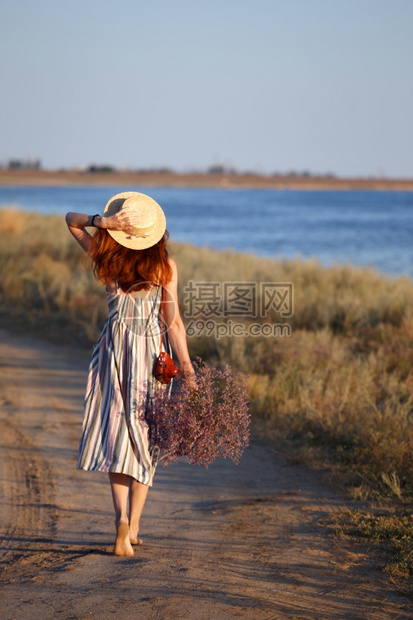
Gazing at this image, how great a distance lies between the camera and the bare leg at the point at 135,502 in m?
3.88

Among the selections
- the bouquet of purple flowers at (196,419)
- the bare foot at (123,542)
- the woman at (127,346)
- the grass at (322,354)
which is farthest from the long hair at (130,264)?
the grass at (322,354)

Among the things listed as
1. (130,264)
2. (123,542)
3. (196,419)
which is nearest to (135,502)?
(123,542)

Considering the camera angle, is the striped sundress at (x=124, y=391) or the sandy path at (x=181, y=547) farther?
the striped sundress at (x=124, y=391)

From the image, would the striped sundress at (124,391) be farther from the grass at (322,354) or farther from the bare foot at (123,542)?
the grass at (322,354)

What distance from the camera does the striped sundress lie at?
148 inches

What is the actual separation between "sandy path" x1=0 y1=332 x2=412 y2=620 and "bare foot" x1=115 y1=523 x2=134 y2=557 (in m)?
0.07

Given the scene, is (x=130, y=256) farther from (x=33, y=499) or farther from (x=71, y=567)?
(x=33, y=499)

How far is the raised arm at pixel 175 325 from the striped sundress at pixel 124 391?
55 millimetres

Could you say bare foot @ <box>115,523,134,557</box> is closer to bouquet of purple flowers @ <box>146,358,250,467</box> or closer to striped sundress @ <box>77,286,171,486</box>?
striped sundress @ <box>77,286,171,486</box>

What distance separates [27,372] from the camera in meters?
8.30

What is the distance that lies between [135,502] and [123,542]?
0.22m

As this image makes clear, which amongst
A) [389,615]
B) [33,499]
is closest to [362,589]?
[389,615]

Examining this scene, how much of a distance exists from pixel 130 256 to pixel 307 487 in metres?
2.41

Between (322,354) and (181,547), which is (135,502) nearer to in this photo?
(181,547)
